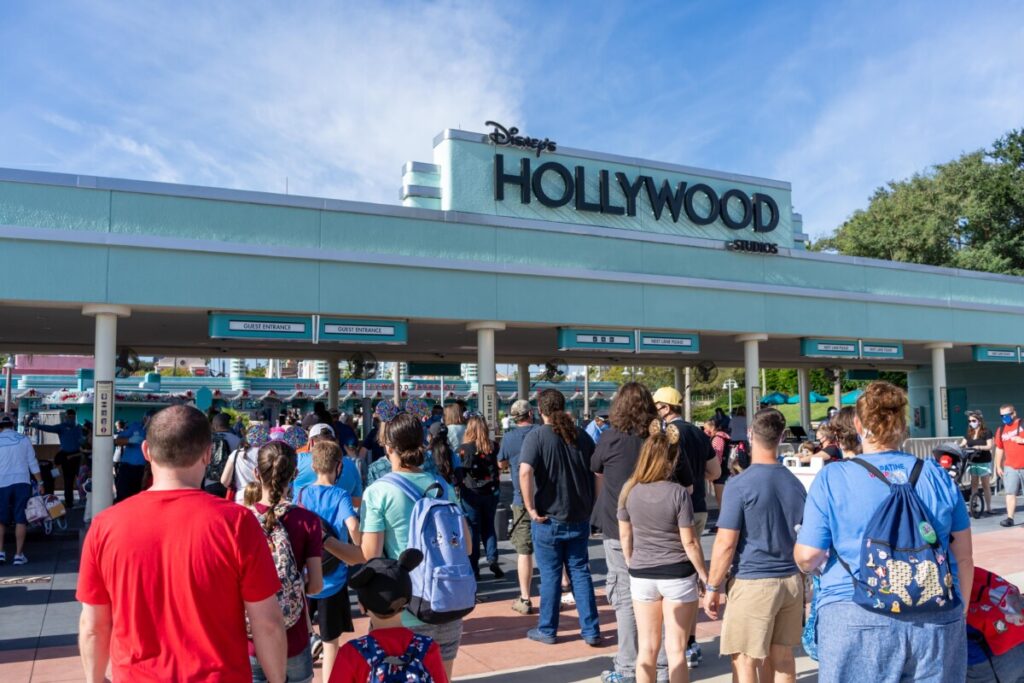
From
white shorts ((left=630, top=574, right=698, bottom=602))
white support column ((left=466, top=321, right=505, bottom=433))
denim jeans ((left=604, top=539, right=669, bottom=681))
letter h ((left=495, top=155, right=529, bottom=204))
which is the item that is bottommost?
denim jeans ((left=604, top=539, right=669, bottom=681))

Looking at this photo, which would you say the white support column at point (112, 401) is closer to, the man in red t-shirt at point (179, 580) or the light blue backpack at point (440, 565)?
the light blue backpack at point (440, 565)

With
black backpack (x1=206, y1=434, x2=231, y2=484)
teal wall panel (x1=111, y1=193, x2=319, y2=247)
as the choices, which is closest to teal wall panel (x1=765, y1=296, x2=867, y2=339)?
teal wall panel (x1=111, y1=193, x2=319, y2=247)

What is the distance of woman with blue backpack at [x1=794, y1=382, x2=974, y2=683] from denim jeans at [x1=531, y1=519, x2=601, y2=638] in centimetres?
287

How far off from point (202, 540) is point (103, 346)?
10.8 m

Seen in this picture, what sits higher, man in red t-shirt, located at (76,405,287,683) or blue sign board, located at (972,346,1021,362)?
blue sign board, located at (972,346,1021,362)

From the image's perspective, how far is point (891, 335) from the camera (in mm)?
18891

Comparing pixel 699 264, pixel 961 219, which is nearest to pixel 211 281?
pixel 699 264

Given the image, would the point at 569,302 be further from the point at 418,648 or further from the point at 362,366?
the point at 418,648

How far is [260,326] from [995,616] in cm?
1121

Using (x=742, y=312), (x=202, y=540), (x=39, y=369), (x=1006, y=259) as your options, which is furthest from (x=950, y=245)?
(x=39, y=369)

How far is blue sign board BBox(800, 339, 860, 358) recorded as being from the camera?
17.8 meters

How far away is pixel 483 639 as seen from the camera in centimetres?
627

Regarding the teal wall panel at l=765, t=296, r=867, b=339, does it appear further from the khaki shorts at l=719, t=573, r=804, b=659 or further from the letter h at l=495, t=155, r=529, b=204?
the khaki shorts at l=719, t=573, r=804, b=659

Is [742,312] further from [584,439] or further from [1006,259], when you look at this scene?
[1006,259]
